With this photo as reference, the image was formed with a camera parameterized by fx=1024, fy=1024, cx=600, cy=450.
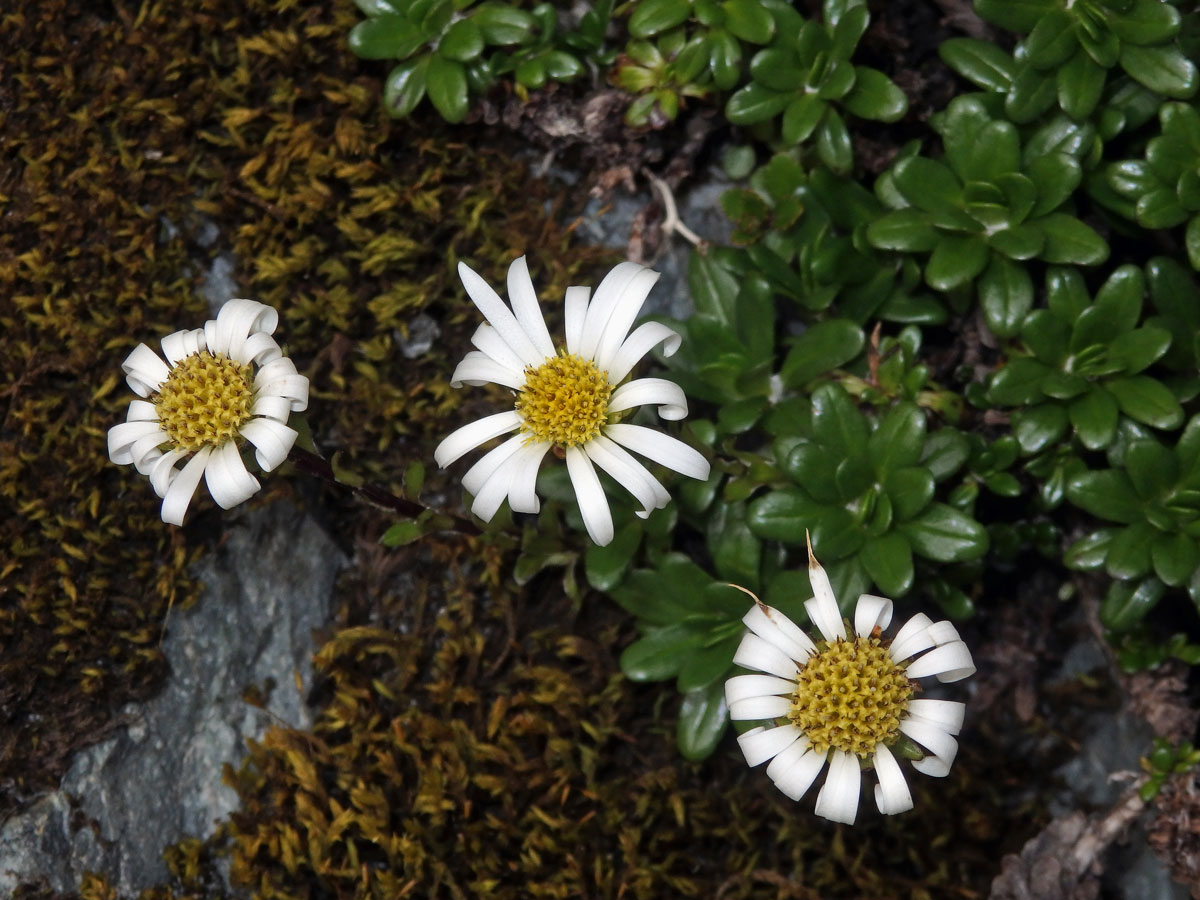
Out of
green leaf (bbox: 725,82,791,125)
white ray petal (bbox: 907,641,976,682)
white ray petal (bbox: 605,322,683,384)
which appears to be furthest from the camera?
green leaf (bbox: 725,82,791,125)

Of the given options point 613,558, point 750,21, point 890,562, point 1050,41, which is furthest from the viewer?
point 750,21

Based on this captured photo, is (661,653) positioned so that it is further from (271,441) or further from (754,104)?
(754,104)

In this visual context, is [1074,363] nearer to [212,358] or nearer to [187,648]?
[212,358]

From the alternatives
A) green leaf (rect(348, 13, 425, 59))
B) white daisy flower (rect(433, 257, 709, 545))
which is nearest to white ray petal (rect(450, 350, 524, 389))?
white daisy flower (rect(433, 257, 709, 545))

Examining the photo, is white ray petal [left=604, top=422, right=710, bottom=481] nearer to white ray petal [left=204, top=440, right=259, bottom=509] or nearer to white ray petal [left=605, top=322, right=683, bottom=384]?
white ray petal [left=605, top=322, right=683, bottom=384]

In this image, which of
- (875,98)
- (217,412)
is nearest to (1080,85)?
(875,98)
